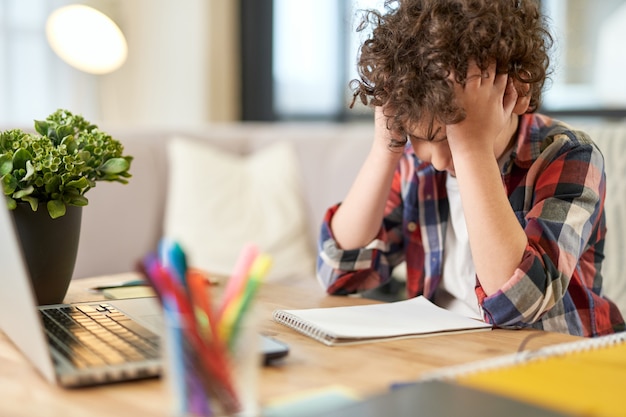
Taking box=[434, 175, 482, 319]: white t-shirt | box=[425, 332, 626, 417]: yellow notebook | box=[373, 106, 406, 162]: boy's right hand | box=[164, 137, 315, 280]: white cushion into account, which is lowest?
box=[164, 137, 315, 280]: white cushion

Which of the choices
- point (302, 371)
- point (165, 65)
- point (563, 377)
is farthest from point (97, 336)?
point (165, 65)

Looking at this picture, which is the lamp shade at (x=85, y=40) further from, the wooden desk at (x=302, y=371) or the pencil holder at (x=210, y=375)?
the pencil holder at (x=210, y=375)

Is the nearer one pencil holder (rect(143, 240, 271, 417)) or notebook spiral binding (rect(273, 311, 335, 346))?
pencil holder (rect(143, 240, 271, 417))

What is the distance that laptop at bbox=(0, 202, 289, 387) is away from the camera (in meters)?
0.72

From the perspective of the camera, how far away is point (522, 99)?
109cm

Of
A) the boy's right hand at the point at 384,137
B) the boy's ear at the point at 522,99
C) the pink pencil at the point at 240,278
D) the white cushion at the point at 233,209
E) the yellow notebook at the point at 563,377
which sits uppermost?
the boy's ear at the point at 522,99

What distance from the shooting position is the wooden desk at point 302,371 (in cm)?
66

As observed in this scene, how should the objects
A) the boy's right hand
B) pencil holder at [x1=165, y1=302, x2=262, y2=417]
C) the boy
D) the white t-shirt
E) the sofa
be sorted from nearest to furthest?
1. pencil holder at [x1=165, y1=302, x2=262, y2=417]
2. the boy
3. the boy's right hand
4. the white t-shirt
5. the sofa

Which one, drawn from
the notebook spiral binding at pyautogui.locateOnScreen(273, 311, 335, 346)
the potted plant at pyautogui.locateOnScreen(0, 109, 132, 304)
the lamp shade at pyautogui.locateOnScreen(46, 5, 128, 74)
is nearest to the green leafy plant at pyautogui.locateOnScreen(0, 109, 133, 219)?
the potted plant at pyautogui.locateOnScreen(0, 109, 132, 304)

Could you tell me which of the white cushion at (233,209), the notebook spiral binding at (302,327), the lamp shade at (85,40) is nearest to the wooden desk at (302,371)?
the notebook spiral binding at (302,327)

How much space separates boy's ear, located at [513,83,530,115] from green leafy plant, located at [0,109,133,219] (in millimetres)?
543

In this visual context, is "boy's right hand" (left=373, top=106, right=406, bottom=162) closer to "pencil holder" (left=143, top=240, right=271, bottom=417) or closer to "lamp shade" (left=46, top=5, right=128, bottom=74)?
"pencil holder" (left=143, top=240, right=271, bottom=417)

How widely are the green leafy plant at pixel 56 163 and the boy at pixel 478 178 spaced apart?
1.20 ft

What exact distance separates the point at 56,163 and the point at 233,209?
4.85ft
